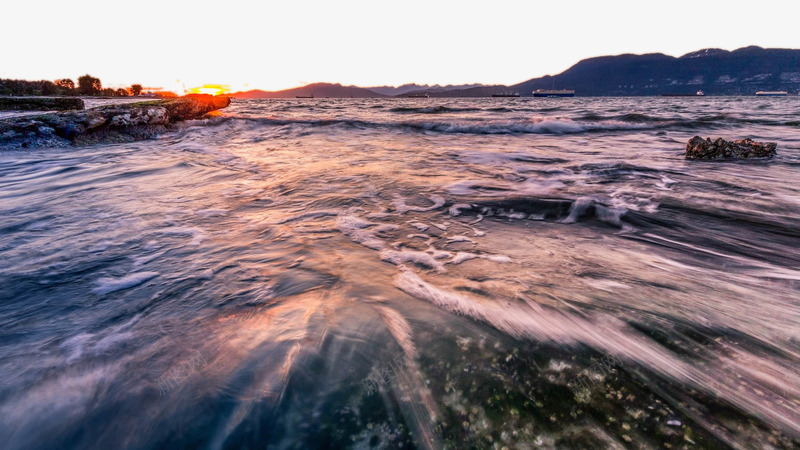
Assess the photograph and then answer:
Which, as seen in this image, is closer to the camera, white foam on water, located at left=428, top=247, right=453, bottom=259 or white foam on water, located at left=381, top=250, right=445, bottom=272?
white foam on water, located at left=381, top=250, right=445, bottom=272

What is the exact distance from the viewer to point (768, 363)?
158 cm

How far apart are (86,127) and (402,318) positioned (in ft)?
41.1

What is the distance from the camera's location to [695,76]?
16600 centimetres

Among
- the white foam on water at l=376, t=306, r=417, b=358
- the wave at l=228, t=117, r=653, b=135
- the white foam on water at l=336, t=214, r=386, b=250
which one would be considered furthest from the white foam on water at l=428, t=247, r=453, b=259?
the wave at l=228, t=117, r=653, b=135

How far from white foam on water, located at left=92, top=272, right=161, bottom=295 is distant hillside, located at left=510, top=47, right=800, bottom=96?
617 ft

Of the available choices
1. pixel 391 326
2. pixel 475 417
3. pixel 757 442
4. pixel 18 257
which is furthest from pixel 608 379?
pixel 18 257

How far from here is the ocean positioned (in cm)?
133

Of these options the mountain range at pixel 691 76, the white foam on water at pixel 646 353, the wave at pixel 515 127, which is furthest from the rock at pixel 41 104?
the mountain range at pixel 691 76

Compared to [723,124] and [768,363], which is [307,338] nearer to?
[768,363]

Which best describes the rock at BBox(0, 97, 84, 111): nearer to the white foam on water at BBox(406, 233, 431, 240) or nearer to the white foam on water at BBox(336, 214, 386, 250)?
the white foam on water at BBox(336, 214, 386, 250)

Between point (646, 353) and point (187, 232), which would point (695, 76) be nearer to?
point (646, 353)

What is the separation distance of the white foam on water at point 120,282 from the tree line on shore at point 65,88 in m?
48.8

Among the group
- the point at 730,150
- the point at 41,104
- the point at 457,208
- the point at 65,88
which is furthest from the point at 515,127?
the point at 65,88

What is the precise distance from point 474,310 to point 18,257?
3.89 meters
